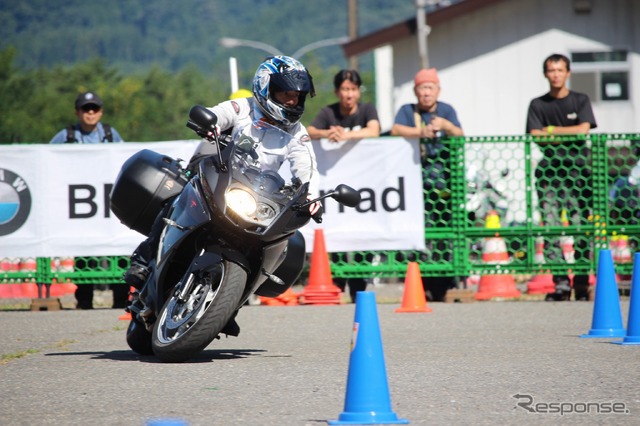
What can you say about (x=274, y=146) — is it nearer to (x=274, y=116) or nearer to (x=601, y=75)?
(x=274, y=116)

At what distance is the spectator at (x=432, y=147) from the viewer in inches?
546

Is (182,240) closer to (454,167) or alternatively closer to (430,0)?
(454,167)

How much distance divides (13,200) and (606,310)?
6.50 metres

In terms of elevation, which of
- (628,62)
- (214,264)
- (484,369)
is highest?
(628,62)

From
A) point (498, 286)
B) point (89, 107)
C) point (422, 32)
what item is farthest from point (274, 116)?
point (422, 32)

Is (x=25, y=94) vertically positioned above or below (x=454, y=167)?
above

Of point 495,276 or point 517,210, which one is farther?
point 495,276

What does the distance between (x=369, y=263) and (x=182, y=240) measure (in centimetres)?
598

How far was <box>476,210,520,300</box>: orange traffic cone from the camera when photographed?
46.1ft

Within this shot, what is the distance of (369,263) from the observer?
13953 mm

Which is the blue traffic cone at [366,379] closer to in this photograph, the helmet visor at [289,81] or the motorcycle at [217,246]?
the motorcycle at [217,246]

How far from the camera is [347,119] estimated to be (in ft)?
46.1

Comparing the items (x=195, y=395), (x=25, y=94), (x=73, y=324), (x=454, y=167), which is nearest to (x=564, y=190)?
(x=454, y=167)

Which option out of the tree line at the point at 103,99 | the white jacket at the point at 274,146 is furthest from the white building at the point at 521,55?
the tree line at the point at 103,99
